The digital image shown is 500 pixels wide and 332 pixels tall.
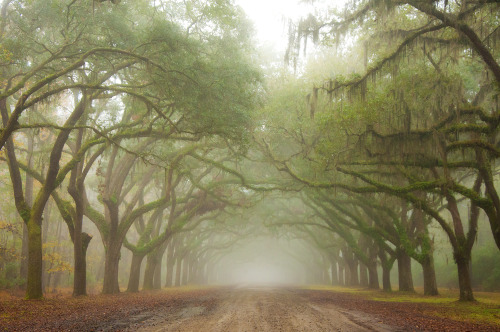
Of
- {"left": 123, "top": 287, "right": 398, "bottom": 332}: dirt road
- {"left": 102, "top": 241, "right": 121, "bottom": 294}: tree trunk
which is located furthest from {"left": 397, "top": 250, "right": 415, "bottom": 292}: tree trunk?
{"left": 102, "top": 241, "right": 121, "bottom": 294}: tree trunk

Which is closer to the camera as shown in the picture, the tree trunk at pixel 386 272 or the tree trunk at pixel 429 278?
the tree trunk at pixel 429 278

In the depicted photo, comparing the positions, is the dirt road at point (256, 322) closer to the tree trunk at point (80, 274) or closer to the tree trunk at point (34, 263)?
the tree trunk at point (34, 263)

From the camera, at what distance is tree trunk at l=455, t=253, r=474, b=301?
1400 centimetres

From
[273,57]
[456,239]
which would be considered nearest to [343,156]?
[456,239]

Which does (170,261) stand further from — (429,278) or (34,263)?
(429,278)

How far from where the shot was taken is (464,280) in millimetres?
14305

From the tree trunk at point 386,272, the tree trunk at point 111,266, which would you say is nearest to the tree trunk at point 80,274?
the tree trunk at point 111,266

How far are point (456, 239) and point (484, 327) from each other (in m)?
7.82

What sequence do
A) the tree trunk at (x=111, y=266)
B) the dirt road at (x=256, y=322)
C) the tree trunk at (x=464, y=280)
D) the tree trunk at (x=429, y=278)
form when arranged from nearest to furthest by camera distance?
the dirt road at (x=256, y=322)
the tree trunk at (x=464, y=280)
the tree trunk at (x=111, y=266)
the tree trunk at (x=429, y=278)

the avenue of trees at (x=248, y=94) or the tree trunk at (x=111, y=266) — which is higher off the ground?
the avenue of trees at (x=248, y=94)

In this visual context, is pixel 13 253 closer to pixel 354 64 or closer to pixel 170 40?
pixel 170 40

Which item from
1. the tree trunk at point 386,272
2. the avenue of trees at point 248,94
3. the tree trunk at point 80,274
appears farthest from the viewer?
the tree trunk at point 386,272

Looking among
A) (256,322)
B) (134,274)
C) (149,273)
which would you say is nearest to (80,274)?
(134,274)

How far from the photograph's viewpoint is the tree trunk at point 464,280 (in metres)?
14.0
